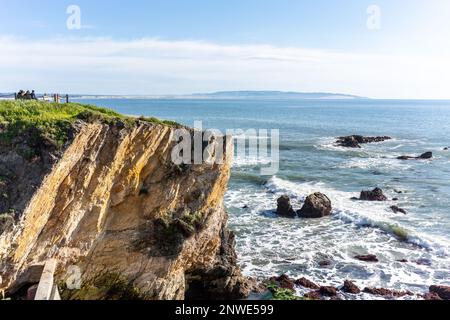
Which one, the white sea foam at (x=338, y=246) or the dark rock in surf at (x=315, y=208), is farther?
the dark rock in surf at (x=315, y=208)

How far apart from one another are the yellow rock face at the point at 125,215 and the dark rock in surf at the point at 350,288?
7.27m

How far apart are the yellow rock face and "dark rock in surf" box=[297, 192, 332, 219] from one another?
16.0 metres

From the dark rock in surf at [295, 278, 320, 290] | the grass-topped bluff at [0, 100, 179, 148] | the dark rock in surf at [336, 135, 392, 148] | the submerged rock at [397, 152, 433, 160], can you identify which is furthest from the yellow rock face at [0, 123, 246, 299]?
the dark rock in surf at [336, 135, 392, 148]

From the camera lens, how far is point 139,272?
1658cm

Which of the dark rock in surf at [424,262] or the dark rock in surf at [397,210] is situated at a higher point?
the dark rock in surf at [397,210]

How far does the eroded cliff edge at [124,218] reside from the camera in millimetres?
13383

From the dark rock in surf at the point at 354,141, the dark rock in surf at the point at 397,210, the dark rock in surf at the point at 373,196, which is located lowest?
the dark rock in surf at the point at 397,210

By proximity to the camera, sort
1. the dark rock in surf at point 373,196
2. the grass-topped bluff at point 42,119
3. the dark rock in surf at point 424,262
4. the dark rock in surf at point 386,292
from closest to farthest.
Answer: the grass-topped bluff at point 42,119 < the dark rock in surf at point 386,292 < the dark rock in surf at point 424,262 < the dark rock in surf at point 373,196

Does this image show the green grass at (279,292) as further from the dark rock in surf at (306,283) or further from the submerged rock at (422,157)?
the submerged rock at (422,157)

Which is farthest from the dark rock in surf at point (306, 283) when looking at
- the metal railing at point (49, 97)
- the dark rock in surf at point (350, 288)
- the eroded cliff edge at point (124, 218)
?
the metal railing at point (49, 97)

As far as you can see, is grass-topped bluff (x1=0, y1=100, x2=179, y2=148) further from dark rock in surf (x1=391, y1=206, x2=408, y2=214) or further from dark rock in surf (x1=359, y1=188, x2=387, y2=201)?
dark rock in surf (x1=359, y1=188, x2=387, y2=201)

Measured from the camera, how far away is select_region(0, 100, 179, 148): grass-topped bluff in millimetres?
14242

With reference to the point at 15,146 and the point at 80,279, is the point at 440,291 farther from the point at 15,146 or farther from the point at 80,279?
the point at 15,146
